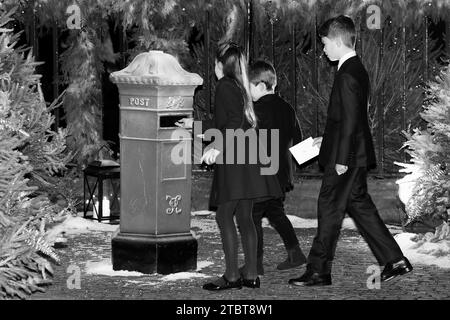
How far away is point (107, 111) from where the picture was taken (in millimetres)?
12898

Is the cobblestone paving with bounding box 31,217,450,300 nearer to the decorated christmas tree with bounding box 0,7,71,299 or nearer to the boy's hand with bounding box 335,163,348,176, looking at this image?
the decorated christmas tree with bounding box 0,7,71,299

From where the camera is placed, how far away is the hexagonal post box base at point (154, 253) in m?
9.41

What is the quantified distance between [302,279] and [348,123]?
1.21 meters

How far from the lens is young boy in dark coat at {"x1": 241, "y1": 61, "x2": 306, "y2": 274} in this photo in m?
9.40

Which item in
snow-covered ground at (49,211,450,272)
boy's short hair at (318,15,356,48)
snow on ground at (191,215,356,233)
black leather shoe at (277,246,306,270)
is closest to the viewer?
boy's short hair at (318,15,356,48)

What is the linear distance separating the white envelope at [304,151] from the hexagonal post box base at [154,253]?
110 cm

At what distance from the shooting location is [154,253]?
370 inches

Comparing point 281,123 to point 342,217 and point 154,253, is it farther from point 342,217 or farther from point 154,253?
point 154,253

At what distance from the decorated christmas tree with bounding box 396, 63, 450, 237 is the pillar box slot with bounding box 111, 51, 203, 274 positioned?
215cm

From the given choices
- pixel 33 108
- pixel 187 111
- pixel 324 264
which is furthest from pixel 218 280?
pixel 33 108

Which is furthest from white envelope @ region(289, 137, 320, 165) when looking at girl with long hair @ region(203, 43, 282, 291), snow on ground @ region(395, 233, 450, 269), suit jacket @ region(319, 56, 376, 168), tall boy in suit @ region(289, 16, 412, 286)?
snow on ground @ region(395, 233, 450, 269)

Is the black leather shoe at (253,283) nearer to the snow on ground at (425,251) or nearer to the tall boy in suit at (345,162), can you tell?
the tall boy in suit at (345,162)

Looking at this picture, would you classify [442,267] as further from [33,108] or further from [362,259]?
[33,108]

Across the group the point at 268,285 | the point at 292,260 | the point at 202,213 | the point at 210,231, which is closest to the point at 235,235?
the point at 268,285
